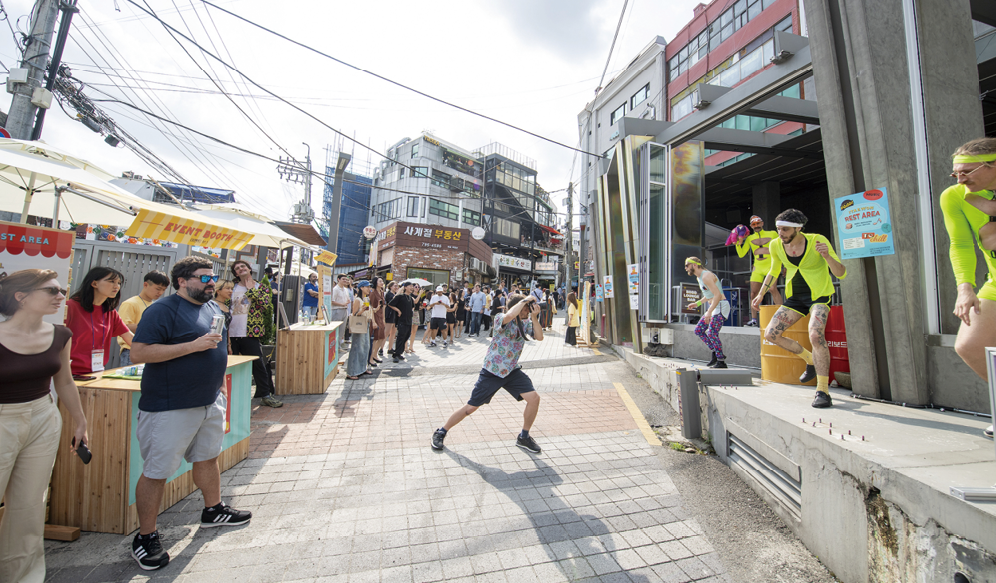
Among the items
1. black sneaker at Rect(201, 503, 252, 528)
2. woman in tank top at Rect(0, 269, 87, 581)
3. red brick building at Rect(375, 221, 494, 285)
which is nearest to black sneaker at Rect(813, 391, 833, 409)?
black sneaker at Rect(201, 503, 252, 528)

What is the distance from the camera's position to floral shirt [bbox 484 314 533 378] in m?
4.20

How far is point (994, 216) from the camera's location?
94.2 inches

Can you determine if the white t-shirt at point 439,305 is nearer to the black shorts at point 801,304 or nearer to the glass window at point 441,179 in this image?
the black shorts at point 801,304

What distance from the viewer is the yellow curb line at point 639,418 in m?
4.64

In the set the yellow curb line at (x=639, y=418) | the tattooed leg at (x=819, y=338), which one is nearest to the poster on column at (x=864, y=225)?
the tattooed leg at (x=819, y=338)

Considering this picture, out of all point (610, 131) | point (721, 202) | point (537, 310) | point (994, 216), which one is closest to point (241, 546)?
point (537, 310)

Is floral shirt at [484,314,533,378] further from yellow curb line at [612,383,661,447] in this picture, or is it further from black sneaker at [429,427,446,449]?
yellow curb line at [612,383,661,447]

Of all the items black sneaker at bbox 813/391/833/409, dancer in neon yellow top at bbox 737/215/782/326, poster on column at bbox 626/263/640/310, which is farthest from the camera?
poster on column at bbox 626/263/640/310

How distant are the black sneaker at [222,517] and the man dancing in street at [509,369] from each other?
1.79m

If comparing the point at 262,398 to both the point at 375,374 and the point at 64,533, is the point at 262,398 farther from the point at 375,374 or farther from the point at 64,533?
the point at 64,533

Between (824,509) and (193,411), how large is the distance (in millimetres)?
3961

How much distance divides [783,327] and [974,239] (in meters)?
2.02

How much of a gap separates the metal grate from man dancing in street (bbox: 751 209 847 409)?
2.35 feet

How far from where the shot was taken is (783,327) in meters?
4.43
